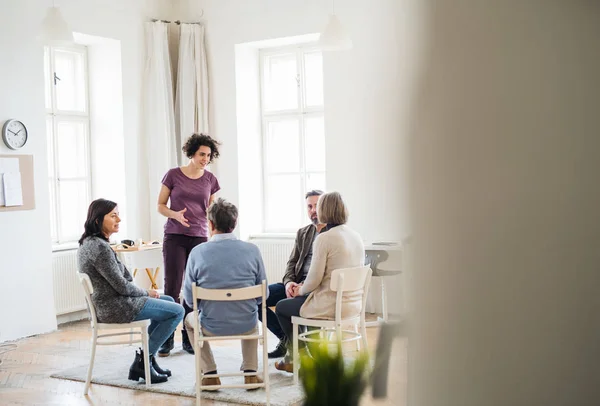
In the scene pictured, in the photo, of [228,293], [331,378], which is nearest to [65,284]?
[228,293]

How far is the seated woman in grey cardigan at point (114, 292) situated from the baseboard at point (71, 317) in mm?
2476

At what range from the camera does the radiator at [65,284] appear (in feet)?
21.7

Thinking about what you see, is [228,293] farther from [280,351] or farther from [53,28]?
[53,28]

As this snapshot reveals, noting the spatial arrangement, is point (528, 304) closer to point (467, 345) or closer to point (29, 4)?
point (467, 345)

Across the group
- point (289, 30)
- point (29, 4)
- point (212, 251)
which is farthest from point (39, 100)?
point (212, 251)

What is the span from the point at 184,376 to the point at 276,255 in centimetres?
284

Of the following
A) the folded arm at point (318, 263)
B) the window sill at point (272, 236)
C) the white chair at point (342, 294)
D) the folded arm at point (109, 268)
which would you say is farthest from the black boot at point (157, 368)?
the window sill at point (272, 236)

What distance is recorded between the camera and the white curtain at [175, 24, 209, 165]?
7.45m

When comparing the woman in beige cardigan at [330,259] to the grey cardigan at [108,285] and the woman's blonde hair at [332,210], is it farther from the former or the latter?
the grey cardigan at [108,285]

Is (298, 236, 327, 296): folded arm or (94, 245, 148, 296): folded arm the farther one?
(94, 245, 148, 296): folded arm

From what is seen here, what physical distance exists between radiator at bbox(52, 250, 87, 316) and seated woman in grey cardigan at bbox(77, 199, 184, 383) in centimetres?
233

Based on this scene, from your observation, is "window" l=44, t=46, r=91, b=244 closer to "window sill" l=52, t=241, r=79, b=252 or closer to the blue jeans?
"window sill" l=52, t=241, r=79, b=252

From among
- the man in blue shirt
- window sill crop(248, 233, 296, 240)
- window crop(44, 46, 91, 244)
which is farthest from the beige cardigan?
window crop(44, 46, 91, 244)

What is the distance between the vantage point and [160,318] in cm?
450
